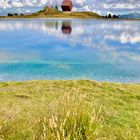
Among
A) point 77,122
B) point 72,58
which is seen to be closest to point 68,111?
point 77,122

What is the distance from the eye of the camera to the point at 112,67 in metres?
18.7

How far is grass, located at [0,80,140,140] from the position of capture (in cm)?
558

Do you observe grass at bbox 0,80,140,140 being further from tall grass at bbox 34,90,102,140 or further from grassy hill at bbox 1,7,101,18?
grassy hill at bbox 1,7,101,18

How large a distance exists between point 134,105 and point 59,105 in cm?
330

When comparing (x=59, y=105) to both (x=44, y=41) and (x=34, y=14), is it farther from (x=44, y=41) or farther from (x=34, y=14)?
(x=34, y=14)

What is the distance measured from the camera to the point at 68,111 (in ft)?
18.0

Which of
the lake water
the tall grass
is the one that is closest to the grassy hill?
the lake water

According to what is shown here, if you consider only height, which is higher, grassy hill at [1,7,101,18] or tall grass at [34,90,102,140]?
tall grass at [34,90,102,140]

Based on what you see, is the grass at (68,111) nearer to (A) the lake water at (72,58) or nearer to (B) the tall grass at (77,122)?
(B) the tall grass at (77,122)

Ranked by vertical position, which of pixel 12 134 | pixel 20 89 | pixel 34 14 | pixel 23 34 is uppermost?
pixel 12 134

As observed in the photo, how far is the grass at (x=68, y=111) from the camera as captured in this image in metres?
5.58

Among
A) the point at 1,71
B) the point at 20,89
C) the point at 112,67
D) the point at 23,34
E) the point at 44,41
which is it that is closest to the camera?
the point at 20,89

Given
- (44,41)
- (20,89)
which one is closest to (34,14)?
(44,41)

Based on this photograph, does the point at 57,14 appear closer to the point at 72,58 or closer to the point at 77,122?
the point at 72,58
